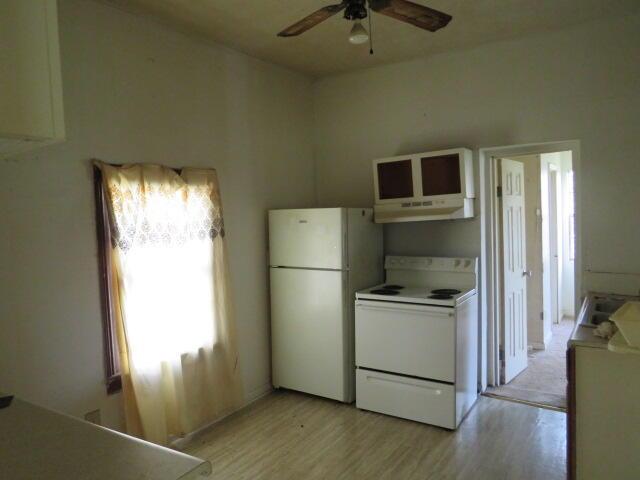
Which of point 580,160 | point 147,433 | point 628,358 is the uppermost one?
point 580,160

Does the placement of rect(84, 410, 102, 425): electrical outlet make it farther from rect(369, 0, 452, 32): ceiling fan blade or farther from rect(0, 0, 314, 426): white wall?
rect(369, 0, 452, 32): ceiling fan blade

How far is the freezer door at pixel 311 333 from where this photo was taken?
11.3 feet

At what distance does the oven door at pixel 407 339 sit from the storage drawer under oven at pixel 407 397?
6 centimetres

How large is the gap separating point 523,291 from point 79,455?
12.4ft

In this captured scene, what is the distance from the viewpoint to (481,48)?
3.42 m

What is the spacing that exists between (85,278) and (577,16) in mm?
3427

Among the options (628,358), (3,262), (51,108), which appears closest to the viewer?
(51,108)

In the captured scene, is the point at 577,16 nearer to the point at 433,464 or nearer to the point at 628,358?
the point at 628,358

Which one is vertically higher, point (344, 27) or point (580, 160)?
point (344, 27)

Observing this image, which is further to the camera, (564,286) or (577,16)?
(564,286)

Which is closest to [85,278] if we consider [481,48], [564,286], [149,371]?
[149,371]

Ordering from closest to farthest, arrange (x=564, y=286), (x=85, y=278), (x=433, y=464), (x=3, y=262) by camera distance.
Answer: (x=3, y=262) < (x=85, y=278) < (x=433, y=464) < (x=564, y=286)

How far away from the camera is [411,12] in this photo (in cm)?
210

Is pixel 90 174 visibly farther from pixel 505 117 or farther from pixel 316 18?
pixel 505 117
